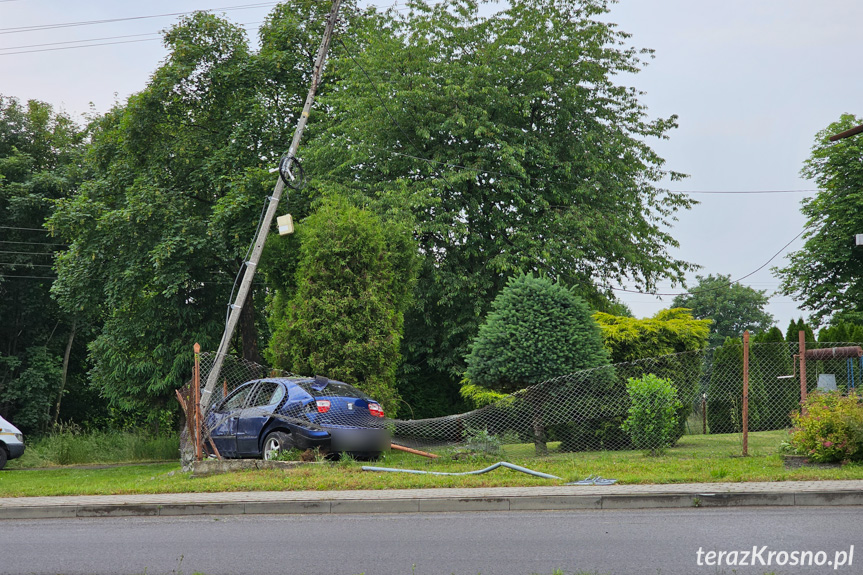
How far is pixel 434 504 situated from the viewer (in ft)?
31.5

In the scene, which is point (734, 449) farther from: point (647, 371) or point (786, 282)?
point (786, 282)

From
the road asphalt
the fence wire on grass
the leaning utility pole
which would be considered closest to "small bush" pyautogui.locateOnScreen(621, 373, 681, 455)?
the fence wire on grass

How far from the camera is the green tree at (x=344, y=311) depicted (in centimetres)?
1642

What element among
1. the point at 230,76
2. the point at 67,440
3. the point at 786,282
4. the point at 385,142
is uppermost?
the point at 230,76

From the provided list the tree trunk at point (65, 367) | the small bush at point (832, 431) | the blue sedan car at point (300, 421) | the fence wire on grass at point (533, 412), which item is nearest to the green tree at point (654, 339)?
the fence wire on grass at point (533, 412)

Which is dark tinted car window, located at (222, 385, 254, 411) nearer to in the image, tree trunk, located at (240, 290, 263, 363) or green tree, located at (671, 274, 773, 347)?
tree trunk, located at (240, 290, 263, 363)

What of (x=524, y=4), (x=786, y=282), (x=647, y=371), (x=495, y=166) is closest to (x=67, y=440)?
(x=495, y=166)

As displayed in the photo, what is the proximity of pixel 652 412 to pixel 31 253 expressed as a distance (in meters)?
29.2

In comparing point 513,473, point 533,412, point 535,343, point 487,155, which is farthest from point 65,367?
point 513,473

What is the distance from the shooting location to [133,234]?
953 inches

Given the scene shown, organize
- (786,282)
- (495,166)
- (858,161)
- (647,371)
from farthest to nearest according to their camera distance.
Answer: (786,282)
(858,161)
(495,166)
(647,371)

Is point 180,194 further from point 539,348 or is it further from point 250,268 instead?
point 539,348

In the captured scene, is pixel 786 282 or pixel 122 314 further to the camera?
pixel 786 282

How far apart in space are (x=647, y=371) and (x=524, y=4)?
1410cm
